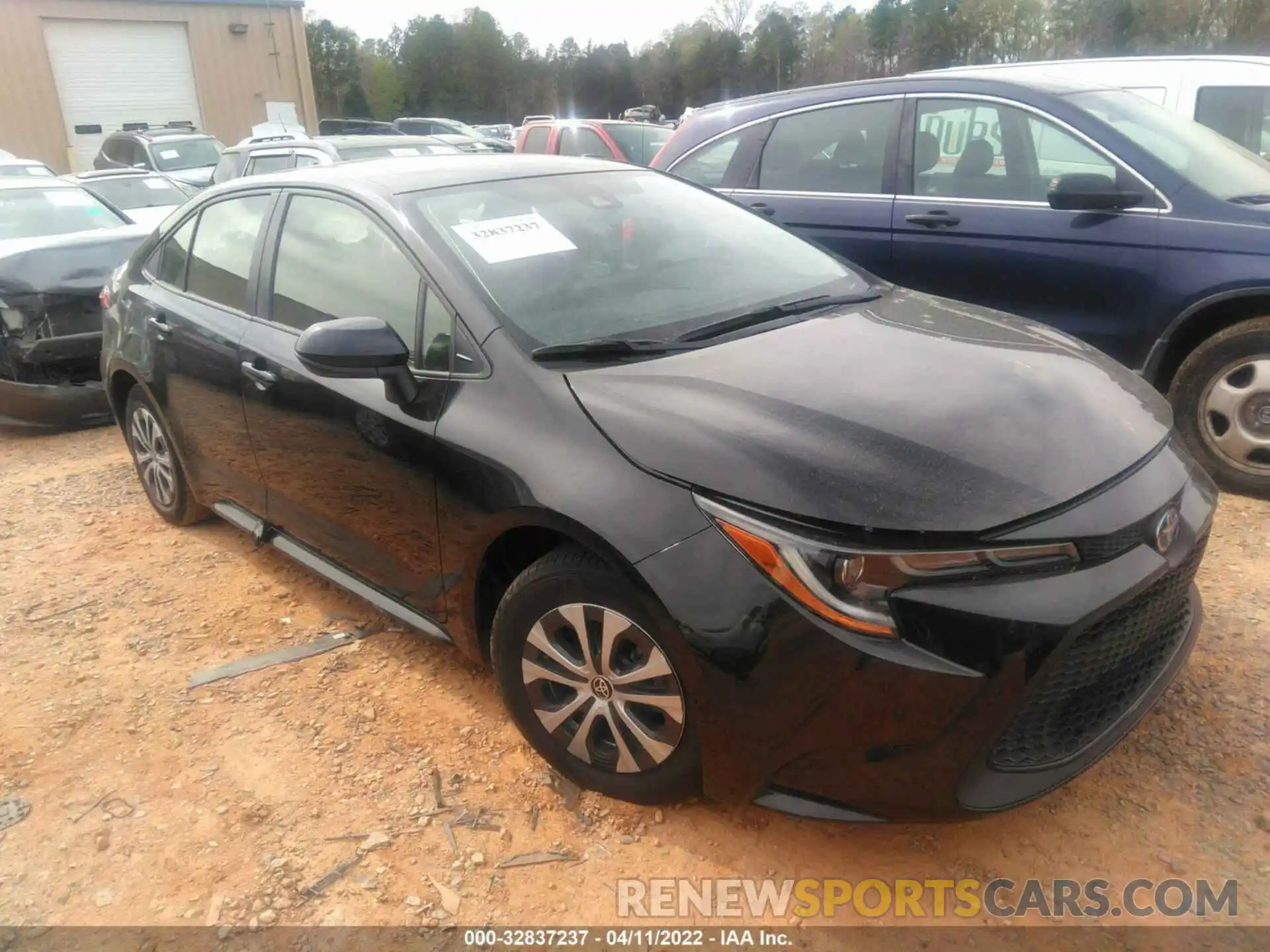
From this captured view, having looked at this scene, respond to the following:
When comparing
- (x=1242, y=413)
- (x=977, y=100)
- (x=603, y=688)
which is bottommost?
(x=603, y=688)

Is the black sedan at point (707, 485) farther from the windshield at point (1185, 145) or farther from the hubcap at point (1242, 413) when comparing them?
the windshield at point (1185, 145)

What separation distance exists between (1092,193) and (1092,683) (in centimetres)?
262

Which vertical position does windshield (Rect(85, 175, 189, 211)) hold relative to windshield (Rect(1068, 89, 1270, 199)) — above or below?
below

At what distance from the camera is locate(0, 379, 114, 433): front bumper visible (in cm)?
562

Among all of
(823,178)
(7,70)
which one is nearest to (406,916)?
(823,178)

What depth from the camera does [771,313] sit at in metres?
2.71

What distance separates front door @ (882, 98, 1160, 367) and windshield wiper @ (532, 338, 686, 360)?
2.50m

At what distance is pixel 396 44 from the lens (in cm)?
6178

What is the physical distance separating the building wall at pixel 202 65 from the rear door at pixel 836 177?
23.7m

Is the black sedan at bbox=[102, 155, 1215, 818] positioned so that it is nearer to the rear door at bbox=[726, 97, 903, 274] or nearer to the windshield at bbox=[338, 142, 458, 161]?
the rear door at bbox=[726, 97, 903, 274]

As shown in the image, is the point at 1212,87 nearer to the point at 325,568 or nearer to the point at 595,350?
the point at 595,350

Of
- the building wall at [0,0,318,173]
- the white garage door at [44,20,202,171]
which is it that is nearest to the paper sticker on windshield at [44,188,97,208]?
the building wall at [0,0,318,173]

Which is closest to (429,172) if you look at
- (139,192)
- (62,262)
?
(62,262)

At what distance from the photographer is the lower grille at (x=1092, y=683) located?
1.90 metres
